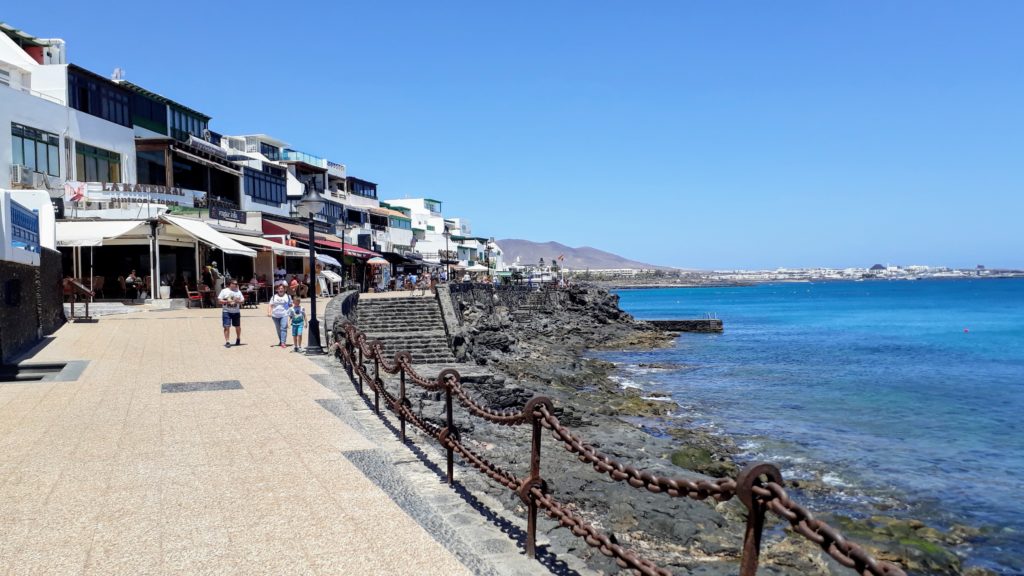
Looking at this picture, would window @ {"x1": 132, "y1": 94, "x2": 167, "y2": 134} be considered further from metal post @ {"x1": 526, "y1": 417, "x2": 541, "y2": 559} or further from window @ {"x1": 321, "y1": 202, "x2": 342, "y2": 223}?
metal post @ {"x1": 526, "y1": 417, "x2": 541, "y2": 559}

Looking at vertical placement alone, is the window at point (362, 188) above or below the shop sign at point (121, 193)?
above

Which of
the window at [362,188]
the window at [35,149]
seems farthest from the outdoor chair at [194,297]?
the window at [362,188]

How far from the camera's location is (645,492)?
373 inches

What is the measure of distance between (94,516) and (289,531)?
1554mm

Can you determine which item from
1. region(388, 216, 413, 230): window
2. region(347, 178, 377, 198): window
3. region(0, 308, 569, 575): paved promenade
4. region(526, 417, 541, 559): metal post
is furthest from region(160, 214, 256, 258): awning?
region(388, 216, 413, 230): window

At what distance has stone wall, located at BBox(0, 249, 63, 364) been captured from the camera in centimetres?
1348

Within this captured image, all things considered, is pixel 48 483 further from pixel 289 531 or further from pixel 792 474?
pixel 792 474

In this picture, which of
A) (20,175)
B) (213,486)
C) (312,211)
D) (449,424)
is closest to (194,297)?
(20,175)

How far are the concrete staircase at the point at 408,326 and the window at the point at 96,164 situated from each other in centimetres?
1317

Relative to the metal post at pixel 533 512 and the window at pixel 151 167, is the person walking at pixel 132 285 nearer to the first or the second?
the window at pixel 151 167

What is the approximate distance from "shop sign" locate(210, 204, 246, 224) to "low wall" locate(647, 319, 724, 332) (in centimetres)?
2905

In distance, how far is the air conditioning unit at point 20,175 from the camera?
26.3 m

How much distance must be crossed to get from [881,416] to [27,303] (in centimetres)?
2065

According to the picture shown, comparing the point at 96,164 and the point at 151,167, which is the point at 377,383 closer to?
the point at 96,164
